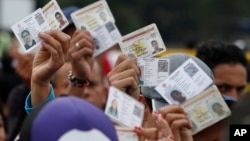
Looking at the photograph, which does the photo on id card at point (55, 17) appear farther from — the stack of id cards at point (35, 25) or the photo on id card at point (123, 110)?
the photo on id card at point (123, 110)

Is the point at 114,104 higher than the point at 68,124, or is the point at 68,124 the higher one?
the point at 68,124

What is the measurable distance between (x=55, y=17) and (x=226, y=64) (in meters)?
2.25

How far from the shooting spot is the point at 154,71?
17.9ft

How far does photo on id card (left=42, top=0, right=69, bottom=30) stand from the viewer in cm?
552

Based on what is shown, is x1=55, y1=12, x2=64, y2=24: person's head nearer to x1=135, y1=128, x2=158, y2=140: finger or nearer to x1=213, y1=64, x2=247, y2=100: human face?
x1=135, y1=128, x2=158, y2=140: finger

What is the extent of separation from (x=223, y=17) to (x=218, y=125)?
29.2 meters

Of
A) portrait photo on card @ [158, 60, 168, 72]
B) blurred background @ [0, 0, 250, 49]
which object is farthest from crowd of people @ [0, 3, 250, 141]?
blurred background @ [0, 0, 250, 49]

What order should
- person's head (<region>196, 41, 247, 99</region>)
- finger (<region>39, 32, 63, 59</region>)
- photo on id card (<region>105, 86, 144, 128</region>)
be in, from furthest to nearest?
person's head (<region>196, 41, 247, 99</region>) < finger (<region>39, 32, 63, 59</region>) < photo on id card (<region>105, 86, 144, 128</region>)

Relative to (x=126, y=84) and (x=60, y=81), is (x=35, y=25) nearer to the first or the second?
(x=126, y=84)

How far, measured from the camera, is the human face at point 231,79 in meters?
7.29

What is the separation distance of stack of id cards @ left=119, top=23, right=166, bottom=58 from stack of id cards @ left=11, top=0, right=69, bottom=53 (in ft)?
0.94

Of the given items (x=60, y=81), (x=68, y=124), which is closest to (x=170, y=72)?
(x=60, y=81)

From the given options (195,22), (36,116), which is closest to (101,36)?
(36,116)

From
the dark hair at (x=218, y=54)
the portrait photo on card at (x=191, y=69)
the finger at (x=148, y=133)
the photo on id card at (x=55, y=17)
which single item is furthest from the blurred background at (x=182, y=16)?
the finger at (x=148, y=133)
